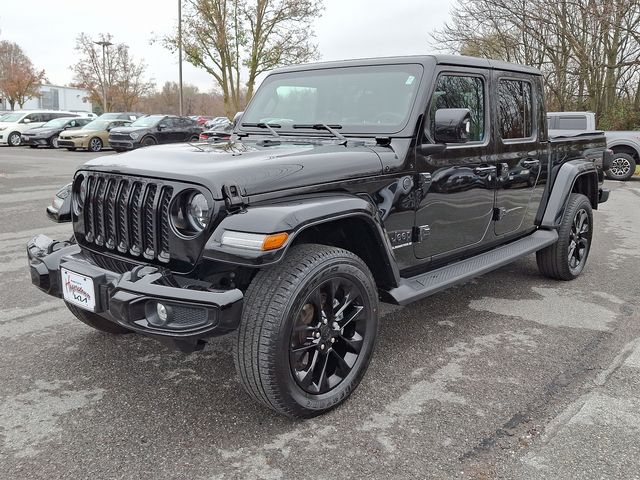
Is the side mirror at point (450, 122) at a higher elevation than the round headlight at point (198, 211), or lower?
higher

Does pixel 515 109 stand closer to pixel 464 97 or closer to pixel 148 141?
pixel 464 97

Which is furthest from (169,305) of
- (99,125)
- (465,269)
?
(99,125)

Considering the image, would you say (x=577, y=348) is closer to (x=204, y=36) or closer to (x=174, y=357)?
(x=174, y=357)

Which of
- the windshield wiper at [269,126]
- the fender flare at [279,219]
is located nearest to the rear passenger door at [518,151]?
the windshield wiper at [269,126]

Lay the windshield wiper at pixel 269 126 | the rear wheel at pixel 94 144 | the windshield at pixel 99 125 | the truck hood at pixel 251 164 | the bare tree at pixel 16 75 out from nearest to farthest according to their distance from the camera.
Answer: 1. the truck hood at pixel 251 164
2. the windshield wiper at pixel 269 126
3. the rear wheel at pixel 94 144
4. the windshield at pixel 99 125
5. the bare tree at pixel 16 75

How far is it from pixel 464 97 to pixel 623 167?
518 inches

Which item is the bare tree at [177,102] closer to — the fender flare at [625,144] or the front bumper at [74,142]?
the front bumper at [74,142]

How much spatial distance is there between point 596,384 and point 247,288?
2086 mm

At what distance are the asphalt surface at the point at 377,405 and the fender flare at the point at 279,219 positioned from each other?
34.7 inches

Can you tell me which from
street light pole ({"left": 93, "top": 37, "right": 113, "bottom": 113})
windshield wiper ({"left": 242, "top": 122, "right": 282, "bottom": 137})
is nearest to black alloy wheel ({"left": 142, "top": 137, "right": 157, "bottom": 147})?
windshield wiper ({"left": 242, "top": 122, "right": 282, "bottom": 137})

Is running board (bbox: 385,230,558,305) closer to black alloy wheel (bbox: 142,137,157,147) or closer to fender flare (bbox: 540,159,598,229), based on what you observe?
fender flare (bbox: 540,159,598,229)

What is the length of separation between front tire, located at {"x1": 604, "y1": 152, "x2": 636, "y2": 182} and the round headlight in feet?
48.6

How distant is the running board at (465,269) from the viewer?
10.8 ft

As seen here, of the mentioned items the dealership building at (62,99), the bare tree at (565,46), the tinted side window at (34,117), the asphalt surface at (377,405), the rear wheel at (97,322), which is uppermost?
the dealership building at (62,99)
